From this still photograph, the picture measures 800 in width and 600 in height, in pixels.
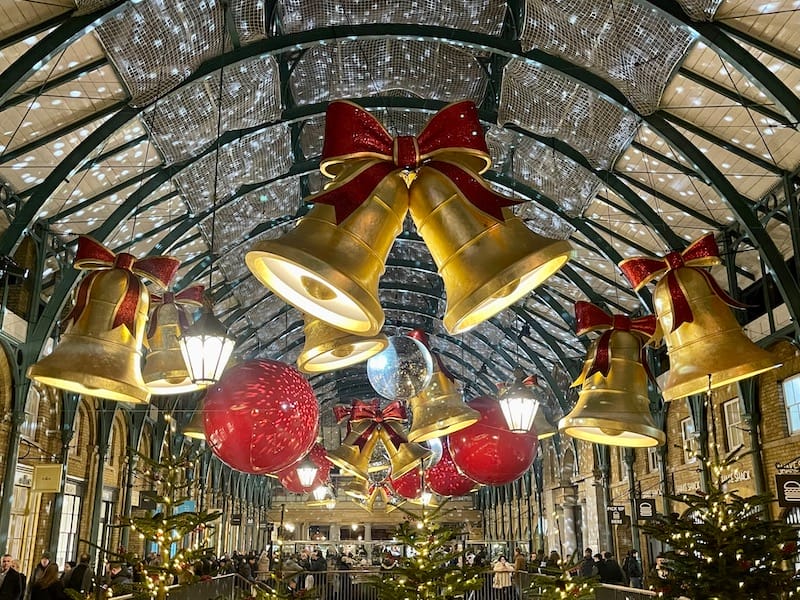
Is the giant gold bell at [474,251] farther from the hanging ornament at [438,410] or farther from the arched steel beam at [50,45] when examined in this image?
the arched steel beam at [50,45]

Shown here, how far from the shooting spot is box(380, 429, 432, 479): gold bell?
7.97 meters

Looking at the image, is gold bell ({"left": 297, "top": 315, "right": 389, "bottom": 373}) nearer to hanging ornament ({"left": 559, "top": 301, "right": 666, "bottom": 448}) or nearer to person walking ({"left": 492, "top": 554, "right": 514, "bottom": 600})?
Answer: hanging ornament ({"left": 559, "top": 301, "right": 666, "bottom": 448})

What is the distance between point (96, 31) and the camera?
9.41m

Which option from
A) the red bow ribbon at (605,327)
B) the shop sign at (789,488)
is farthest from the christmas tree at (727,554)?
the shop sign at (789,488)

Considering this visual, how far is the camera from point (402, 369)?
16.3 ft

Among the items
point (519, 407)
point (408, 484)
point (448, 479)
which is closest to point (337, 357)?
point (519, 407)

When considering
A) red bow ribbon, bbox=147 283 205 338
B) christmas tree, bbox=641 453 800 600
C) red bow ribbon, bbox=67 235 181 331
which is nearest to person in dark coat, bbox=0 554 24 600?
red bow ribbon, bbox=147 283 205 338

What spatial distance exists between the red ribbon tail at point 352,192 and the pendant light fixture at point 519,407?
4092mm

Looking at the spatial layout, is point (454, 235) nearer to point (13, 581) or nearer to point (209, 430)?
point (209, 430)

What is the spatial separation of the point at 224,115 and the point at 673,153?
7.60m

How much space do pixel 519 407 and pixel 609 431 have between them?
93.3 inches

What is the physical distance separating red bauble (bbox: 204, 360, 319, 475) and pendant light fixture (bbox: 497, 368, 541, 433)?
198cm

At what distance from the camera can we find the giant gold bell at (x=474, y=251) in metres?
1.93

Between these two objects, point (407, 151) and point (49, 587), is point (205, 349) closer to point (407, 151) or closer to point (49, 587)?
point (407, 151)
